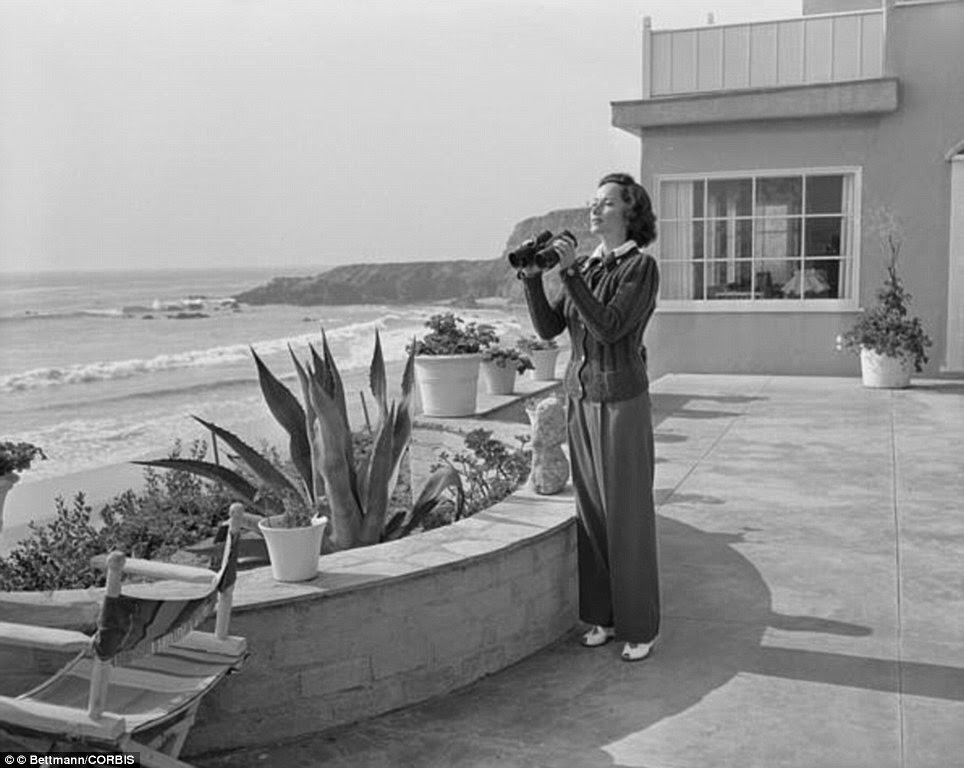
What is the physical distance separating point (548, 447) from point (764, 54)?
961 centimetres

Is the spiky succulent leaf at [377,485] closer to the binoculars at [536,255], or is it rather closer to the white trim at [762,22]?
the binoculars at [536,255]

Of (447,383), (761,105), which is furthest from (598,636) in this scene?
(761,105)

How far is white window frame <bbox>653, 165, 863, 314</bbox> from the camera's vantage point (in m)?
12.5

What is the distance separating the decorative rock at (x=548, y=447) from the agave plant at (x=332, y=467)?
44cm

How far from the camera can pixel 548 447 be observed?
14.9 feet

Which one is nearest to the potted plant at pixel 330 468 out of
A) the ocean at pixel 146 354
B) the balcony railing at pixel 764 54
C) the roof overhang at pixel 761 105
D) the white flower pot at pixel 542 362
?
the white flower pot at pixel 542 362

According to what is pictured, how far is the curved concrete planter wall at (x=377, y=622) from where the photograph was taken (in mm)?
3328

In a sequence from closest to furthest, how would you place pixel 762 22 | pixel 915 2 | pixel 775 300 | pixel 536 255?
pixel 536 255 → pixel 915 2 → pixel 762 22 → pixel 775 300

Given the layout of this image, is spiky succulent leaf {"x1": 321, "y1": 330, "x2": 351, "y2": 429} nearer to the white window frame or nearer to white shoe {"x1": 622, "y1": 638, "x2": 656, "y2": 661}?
white shoe {"x1": 622, "y1": 638, "x2": 656, "y2": 661}

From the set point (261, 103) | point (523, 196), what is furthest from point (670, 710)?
point (261, 103)

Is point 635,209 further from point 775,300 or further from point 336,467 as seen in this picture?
point 775,300

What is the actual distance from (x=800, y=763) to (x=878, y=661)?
94 cm

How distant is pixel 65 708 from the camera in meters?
2.37

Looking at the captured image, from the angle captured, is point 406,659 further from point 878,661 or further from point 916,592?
point 916,592
